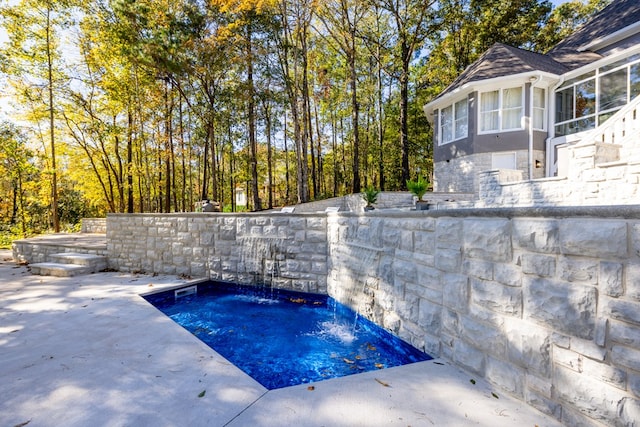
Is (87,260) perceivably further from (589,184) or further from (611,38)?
(611,38)

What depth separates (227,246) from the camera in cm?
568

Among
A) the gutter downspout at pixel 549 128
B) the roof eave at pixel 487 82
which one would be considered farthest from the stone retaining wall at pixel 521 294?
the gutter downspout at pixel 549 128

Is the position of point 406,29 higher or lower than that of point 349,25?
higher

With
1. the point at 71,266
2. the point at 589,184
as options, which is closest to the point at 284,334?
Answer: the point at 71,266

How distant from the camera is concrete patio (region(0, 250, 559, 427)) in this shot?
5.94ft

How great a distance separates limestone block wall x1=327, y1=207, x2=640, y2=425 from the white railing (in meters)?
5.01

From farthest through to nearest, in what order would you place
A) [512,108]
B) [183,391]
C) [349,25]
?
[349,25], [512,108], [183,391]

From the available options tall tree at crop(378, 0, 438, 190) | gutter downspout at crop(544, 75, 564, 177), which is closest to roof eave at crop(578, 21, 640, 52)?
gutter downspout at crop(544, 75, 564, 177)

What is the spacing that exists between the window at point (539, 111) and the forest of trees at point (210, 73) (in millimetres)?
5156

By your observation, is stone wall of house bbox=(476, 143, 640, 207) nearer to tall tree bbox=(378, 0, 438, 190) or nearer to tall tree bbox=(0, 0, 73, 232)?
tall tree bbox=(378, 0, 438, 190)

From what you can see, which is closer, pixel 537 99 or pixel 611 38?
pixel 611 38

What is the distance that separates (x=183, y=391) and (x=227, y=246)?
372cm

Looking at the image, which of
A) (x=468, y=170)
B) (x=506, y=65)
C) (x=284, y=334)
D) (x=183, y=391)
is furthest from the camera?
(x=468, y=170)

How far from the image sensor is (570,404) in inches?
65.0
